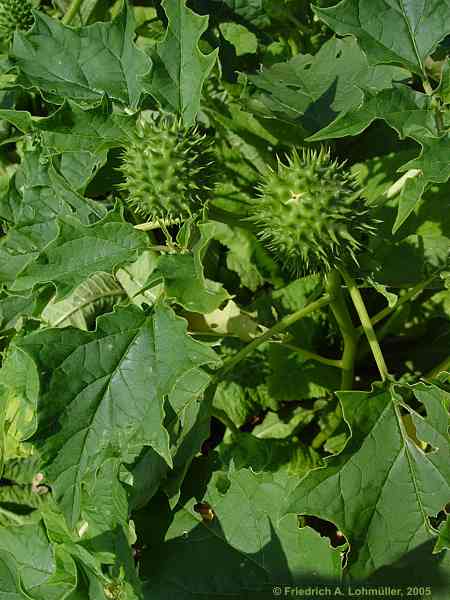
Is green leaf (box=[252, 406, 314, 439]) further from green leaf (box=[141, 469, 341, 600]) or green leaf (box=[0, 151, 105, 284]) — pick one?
green leaf (box=[0, 151, 105, 284])

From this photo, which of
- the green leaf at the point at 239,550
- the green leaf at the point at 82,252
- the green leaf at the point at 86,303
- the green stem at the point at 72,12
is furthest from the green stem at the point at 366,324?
the green stem at the point at 72,12

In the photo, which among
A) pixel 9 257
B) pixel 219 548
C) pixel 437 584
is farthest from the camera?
pixel 9 257

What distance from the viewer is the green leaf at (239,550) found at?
2.17 meters

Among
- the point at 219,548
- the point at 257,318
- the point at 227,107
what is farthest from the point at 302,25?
the point at 219,548

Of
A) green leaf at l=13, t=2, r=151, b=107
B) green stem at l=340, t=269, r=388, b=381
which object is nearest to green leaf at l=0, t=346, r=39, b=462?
green leaf at l=13, t=2, r=151, b=107

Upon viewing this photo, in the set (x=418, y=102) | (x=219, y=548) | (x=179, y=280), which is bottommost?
(x=219, y=548)

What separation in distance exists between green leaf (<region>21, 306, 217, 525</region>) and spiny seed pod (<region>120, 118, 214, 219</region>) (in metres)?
0.31

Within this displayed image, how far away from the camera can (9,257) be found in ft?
8.14

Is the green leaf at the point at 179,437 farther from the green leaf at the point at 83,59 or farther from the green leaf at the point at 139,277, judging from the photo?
the green leaf at the point at 83,59

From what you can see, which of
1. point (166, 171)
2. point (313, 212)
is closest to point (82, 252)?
point (166, 171)

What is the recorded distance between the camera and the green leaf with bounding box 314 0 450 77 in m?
2.19

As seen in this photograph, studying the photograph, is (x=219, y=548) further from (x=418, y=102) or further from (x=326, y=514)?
(x=418, y=102)

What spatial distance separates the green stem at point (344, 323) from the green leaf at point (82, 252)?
24.1 inches

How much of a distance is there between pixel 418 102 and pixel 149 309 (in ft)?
3.23
